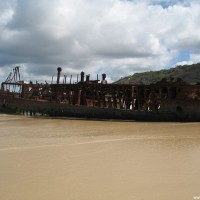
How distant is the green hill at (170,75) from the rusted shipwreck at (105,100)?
31.6m

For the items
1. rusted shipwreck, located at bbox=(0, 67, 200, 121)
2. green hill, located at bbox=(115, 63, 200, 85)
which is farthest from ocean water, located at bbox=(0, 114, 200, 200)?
green hill, located at bbox=(115, 63, 200, 85)

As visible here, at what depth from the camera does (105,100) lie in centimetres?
2395

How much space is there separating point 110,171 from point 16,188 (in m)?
1.61

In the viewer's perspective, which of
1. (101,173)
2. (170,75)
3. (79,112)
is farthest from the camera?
(170,75)

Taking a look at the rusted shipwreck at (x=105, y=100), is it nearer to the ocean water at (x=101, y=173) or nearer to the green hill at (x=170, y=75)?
the ocean water at (x=101, y=173)

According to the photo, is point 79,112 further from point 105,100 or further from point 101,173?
point 101,173

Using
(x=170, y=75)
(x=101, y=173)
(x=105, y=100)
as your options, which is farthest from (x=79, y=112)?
(x=170, y=75)

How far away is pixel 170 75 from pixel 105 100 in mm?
49879

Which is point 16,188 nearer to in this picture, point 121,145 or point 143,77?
point 121,145

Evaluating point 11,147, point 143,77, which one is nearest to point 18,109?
point 11,147

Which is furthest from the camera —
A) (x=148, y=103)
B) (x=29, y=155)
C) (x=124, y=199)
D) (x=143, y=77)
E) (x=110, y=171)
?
(x=143, y=77)

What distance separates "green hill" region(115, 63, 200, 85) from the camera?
201ft

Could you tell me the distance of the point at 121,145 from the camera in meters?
8.95

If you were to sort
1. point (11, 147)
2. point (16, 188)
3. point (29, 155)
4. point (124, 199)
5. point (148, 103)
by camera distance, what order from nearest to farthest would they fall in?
point (124, 199), point (16, 188), point (29, 155), point (11, 147), point (148, 103)
